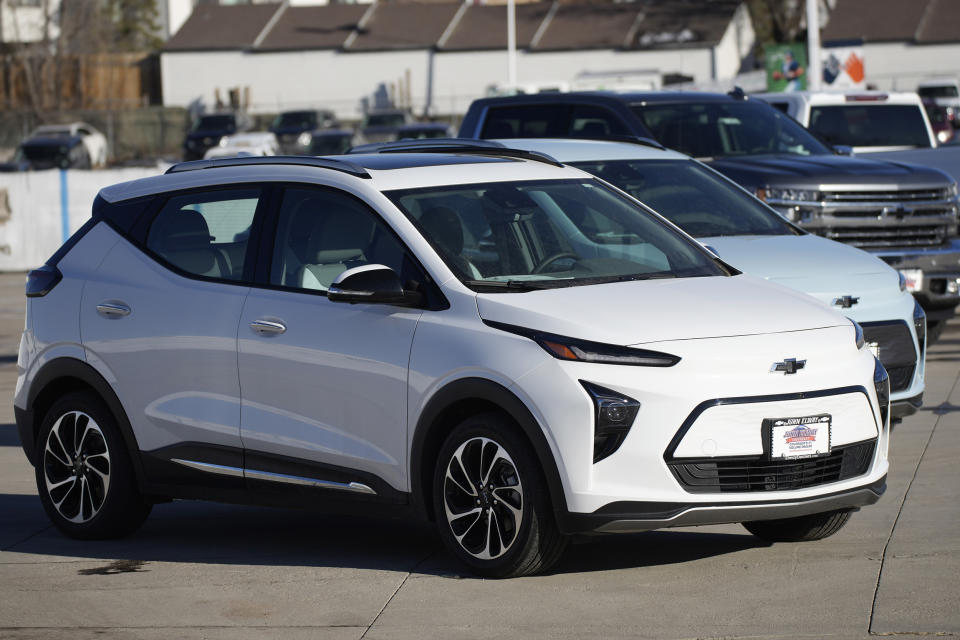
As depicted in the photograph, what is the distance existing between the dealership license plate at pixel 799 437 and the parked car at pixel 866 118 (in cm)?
1129

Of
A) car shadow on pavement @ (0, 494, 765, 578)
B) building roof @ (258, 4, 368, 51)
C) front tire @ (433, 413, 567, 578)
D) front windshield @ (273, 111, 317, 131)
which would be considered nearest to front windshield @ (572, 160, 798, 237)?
car shadow on pavement @ (0, 494, 765, 578)

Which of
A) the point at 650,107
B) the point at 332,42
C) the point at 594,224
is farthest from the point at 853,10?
the point at 594,224

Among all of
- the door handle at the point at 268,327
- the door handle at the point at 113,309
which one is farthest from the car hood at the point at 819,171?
the door handle at the point at 268,327

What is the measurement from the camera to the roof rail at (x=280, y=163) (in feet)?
23.3

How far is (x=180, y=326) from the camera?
23.8 feet

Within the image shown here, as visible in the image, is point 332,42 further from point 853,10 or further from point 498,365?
point 498,365

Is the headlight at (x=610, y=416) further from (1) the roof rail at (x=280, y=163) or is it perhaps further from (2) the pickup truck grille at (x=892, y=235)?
(2) the pickup truck grille at (x=892, y=235)

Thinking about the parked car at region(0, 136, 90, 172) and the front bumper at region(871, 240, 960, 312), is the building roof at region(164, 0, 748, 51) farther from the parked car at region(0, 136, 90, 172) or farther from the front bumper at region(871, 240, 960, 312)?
the front bumper at region(871, 240, 960, 312)

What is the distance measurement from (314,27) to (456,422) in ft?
225

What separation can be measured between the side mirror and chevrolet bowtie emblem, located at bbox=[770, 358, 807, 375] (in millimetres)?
1405

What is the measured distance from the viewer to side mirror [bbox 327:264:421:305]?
21.1ft

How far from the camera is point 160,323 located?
732 centimetres

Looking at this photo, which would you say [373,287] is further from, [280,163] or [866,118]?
[866,118]

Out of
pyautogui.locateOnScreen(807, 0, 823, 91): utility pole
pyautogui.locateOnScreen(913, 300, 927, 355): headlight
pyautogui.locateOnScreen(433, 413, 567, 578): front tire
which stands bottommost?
pyautogui.locateOnScreen(433, 413, 567, 578): front tire
